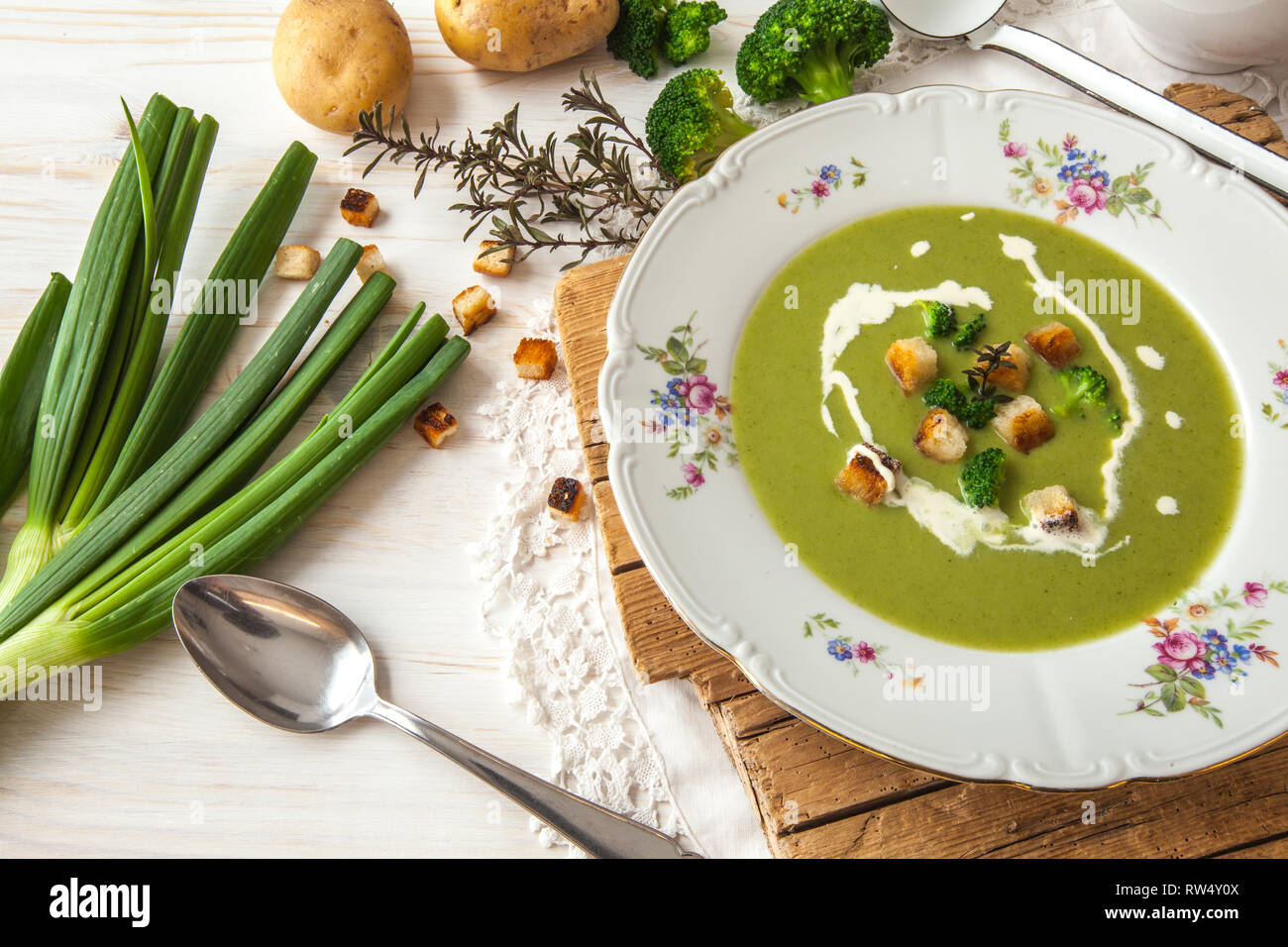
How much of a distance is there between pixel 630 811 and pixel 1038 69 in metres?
2.26

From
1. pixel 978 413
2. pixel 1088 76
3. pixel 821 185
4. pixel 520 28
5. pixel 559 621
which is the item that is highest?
pixel 1088 76

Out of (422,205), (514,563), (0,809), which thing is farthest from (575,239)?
(0,809)

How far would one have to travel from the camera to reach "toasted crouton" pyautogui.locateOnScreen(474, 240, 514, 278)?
2.58 metres

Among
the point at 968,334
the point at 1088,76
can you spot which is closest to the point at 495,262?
the point at 968,334

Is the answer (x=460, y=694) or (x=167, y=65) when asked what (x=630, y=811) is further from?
(x=167, y=65)

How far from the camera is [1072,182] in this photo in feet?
7.84

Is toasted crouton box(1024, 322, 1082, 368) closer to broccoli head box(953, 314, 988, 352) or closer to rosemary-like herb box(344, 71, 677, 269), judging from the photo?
broccoli head box(953, 314, 988, 352)

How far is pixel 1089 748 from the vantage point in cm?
187

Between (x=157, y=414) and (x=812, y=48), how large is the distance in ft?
6.41

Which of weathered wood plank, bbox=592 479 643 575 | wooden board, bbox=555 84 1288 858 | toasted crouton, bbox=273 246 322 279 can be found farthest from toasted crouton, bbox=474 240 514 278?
wooden board, bbox=555 84 1288 858

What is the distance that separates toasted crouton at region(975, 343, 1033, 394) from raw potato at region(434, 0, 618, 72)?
1482mm

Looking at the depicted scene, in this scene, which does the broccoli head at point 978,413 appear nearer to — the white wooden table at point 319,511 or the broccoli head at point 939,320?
the broccoli head at point 939,320

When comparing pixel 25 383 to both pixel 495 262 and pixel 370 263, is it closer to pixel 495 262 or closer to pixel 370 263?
pixel 370 263

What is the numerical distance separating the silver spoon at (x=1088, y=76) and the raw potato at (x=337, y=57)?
1426 mm
